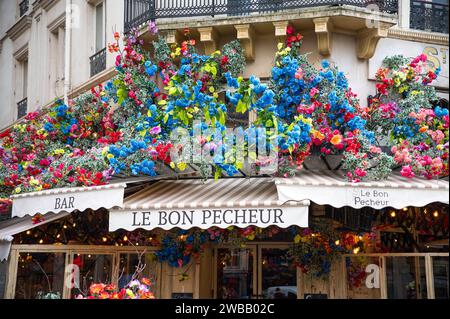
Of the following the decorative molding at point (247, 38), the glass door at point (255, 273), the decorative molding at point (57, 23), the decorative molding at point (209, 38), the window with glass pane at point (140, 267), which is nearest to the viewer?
A: the decorative molding at point (247, 38)

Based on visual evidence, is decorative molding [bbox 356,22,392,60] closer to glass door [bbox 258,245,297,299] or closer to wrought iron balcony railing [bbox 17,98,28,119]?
glass door [bbox 258,245,297,299]

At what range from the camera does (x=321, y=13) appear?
32.2 ft

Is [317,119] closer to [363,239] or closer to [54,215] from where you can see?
[363,239]

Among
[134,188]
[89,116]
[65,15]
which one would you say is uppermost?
[65,15]

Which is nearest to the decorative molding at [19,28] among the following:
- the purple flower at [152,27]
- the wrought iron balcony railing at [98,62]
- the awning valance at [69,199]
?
the wrought iron balcony railing at [98,62]

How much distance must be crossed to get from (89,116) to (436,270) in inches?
261

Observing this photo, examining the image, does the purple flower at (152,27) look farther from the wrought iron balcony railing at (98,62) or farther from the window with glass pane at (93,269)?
the window with glass pane at (93,269)

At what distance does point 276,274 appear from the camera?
37.0ft

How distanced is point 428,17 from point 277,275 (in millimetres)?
5030

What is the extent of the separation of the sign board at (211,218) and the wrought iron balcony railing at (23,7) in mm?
9605

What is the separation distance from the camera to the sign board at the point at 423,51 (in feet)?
34.8

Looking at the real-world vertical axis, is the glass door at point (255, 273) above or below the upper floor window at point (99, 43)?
below
